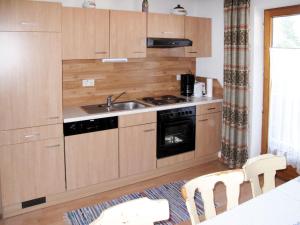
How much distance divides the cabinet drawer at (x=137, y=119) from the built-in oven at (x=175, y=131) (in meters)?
0.10

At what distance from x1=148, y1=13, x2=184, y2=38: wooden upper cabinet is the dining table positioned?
104 inches

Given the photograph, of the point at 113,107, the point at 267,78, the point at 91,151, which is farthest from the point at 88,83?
the point at 267,78

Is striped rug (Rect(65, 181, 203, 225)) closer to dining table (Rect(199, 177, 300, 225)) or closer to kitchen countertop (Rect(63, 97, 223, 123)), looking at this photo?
kitchen countertop (Rect(63, 97, 223, 123))

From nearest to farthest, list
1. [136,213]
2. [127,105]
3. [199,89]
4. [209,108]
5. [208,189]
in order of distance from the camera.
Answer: [136,213], [208,189], [127,105], [209,108], [199,89]

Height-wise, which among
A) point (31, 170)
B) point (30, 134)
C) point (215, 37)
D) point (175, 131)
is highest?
point (215, 37)

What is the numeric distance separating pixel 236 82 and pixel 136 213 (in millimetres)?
2941

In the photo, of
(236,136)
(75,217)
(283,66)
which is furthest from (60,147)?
(283,66)

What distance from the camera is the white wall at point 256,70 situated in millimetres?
3805

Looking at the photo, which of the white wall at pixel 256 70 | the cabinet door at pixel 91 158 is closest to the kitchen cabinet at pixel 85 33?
the cabinet door at pixel 91 158

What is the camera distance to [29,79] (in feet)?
9.84

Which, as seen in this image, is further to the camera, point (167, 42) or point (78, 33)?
point (167, 42)

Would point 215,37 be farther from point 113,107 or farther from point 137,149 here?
point 137,149

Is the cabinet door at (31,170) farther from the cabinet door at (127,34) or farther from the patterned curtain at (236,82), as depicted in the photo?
the patterned curtain at (236,82)

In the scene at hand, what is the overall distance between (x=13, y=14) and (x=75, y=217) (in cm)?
201
